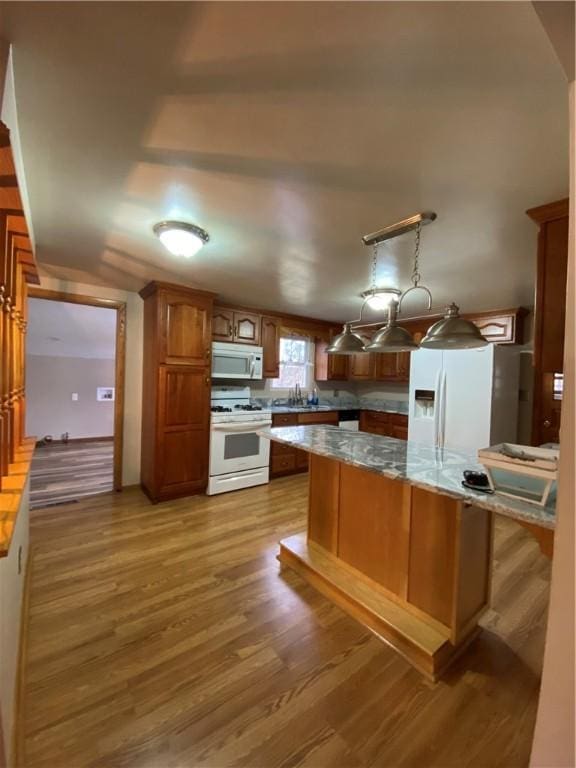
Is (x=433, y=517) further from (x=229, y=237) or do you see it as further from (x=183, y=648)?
(x=229, y=237)

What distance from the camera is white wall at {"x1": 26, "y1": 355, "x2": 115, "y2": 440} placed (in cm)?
551

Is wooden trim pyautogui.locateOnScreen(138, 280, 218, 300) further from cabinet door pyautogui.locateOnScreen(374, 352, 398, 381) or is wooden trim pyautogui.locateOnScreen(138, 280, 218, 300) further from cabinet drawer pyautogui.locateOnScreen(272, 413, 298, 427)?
cabinet door pyautogui.locateOnScreen(374, 352, 398, 381)

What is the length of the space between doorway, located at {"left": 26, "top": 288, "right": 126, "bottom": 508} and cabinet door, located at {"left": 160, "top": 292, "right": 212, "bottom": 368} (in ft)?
2.28

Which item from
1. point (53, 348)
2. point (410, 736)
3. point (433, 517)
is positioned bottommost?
point (410, 736)

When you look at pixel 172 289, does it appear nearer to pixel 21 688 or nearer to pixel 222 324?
pixel 222 324

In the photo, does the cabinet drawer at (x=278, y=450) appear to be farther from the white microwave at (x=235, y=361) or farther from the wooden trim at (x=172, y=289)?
the wooden trim at (x=172, y=289)

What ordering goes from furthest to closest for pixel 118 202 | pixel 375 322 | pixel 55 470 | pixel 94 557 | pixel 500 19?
1. pixel 375 322
2. pixel 55 470
3. pixel 94 557
4. pixel 118 202
5. pixel 500 19

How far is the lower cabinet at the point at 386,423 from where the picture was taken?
4.72m

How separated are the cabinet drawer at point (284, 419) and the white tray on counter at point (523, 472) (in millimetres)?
3010

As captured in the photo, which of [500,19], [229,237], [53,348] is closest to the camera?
[500,19]

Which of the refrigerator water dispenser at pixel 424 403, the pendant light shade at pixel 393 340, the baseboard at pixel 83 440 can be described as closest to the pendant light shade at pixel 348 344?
the pendant light shade at pixel 393 340

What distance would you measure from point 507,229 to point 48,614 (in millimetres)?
3424

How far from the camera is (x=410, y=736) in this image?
125 cm

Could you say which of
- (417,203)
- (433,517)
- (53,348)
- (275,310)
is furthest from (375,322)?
(53,348)
